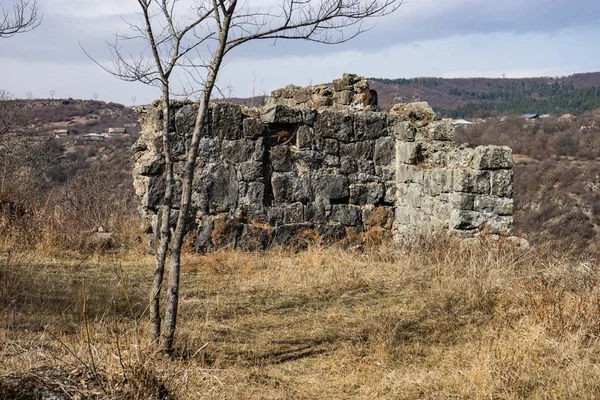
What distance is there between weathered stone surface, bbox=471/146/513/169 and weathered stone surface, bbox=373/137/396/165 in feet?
5.76

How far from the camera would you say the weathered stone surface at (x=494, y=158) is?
679 centimetres

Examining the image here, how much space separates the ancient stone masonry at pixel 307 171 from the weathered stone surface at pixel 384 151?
14mm

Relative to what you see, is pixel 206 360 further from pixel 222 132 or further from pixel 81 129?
pixel 81 129

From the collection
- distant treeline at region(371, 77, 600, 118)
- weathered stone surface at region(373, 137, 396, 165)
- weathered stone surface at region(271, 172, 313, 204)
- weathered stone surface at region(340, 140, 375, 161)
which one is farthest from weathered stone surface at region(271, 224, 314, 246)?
distant treeline at region(371, 77, 600, 118)

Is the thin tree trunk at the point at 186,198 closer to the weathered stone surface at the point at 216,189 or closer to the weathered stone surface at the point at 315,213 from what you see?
the weathered stone surface at the point at 216,189

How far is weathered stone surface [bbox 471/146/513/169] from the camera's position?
267 inches

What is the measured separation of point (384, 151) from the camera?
331 inches

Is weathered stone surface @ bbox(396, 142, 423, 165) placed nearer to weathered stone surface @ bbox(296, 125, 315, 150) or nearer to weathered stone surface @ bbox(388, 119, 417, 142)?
weathered stone surface @ bbox(388, 119, 417, 142)

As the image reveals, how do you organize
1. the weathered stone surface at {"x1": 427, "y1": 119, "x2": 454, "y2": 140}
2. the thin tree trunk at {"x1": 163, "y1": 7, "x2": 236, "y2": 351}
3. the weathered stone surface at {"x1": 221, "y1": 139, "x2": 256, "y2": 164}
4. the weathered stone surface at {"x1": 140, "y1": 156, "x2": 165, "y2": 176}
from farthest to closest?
the weathered stone surface at {"x1": 427, "y1": 119, "x2": 454, "y2": 140}
the weathered stone surface at {"x1": 221, "y1": 139, "x2": 256, "y2": 164}
the weathered stone surface at {"x1": 140, "y1": 156, "x2": 165, "y2": 176}
the thin tree trunk at {"x1": 163, "y1": 7, "x2": 236, "y2": 351}

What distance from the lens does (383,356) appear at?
13.5 ft

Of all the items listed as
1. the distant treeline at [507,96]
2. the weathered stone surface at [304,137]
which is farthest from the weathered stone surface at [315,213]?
the distant treeline at [507,96]

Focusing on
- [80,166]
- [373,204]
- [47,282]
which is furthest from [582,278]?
[80,166]

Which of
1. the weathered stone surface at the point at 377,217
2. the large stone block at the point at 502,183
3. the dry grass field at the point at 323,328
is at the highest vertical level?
the large stone block at the point at 502,183

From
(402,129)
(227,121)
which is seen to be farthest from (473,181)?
(227,121)
